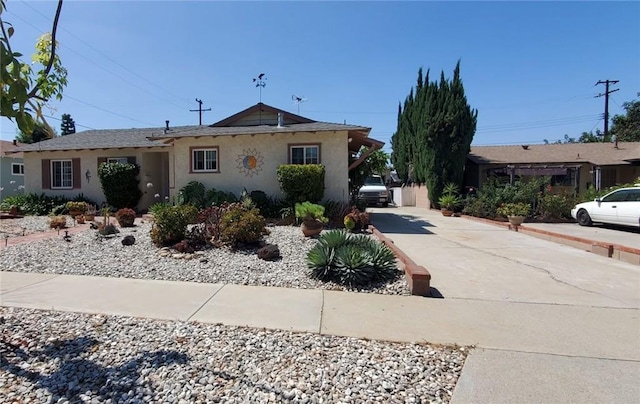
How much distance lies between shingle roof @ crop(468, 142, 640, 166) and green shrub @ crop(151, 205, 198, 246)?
19366 mm

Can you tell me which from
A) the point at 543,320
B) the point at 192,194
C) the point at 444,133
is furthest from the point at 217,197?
the point at 444,133

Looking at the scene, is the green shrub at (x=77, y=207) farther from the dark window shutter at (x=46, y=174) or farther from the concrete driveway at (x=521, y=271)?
the concrete driveway at (x=521, y=271)

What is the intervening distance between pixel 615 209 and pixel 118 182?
20.3m

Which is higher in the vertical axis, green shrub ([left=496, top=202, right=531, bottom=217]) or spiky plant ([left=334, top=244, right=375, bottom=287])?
green shrub ([left=496, top=202, right=531, bottom=217])

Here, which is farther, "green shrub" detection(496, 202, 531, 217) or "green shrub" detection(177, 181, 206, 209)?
"green shrub" detection(496, 202, 531, 217)

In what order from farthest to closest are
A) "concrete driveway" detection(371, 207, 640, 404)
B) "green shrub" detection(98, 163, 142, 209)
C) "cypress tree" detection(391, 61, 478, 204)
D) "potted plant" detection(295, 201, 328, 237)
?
"cypress tree" detection(391, 61, 478, 204) → "green shrub" detection(98, 163, 142, 209) → "potted plant" detection(295, 201, 328, 237) → "concrete driveway" detection(371, 207, 640, 404)

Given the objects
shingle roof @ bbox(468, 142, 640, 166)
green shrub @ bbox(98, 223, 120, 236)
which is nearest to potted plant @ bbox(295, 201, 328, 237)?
green shrub @ bbox(98, 223, 120, 236)

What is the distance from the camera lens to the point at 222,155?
45.9 feet

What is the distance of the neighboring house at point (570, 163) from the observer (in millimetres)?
20531

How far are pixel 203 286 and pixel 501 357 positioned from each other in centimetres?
436

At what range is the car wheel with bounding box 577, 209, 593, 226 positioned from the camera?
45.4 ft

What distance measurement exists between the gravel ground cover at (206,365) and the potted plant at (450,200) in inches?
609

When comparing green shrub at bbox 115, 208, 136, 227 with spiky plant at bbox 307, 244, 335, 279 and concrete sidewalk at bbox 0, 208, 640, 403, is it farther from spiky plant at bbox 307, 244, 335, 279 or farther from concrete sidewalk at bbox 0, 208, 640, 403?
spiky plant at bbox 307, 244, 335, 279

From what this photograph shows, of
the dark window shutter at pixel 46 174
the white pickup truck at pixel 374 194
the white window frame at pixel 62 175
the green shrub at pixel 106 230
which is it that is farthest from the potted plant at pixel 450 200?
the dark window shutter at pixel 46 174
